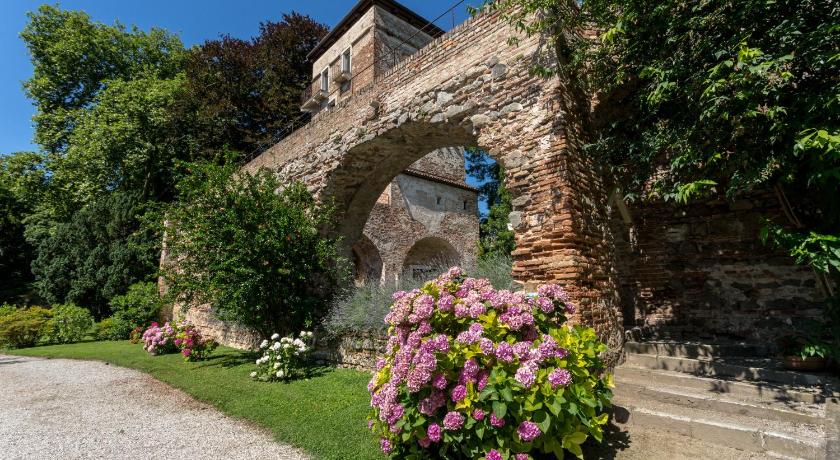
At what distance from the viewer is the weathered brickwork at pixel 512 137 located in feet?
16.5

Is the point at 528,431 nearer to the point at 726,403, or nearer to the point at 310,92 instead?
the point at 726,403

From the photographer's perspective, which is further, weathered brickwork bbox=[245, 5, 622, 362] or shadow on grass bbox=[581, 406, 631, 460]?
weathered brickwork bbox=[245, 5, 622, 362]

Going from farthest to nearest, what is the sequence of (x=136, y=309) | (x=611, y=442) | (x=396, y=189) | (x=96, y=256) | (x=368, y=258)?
(x=96, y=256) → (x=396, y=189) → (x=368, y=258) → (x=136, y=309) → (x=611, y=442)

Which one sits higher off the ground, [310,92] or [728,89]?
[310,92]

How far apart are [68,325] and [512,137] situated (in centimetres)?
1836

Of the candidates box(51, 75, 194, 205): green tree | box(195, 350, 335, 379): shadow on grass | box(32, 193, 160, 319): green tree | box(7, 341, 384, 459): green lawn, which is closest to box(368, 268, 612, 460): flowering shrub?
box(7, 341, 384, 459): green lawn

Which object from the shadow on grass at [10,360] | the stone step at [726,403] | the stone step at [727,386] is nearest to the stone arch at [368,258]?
the shadow on grass at [10,360]

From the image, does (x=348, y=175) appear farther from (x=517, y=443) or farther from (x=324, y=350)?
(x=517, y=443)

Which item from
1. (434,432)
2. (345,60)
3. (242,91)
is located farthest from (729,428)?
(242,91)

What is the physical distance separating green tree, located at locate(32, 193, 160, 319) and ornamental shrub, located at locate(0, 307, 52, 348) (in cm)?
239

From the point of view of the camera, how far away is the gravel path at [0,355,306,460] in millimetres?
3939

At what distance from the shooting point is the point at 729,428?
3.29 m

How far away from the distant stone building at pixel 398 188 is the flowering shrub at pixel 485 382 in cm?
1255

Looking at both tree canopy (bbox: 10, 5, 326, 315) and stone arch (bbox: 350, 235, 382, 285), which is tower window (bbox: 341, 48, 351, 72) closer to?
tree canopy (bbox: 10, 5, 326, 315)
